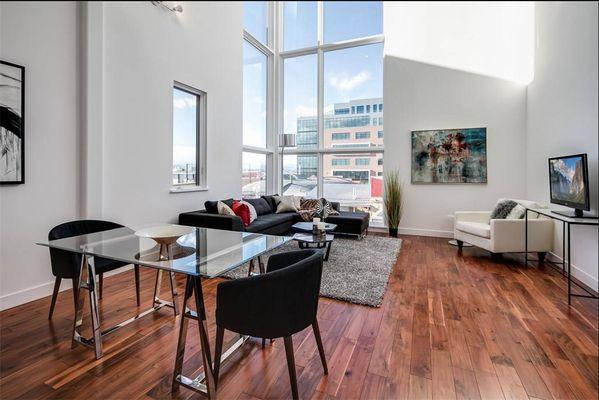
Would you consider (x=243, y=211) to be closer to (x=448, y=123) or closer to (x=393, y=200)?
(x=393, y=200)

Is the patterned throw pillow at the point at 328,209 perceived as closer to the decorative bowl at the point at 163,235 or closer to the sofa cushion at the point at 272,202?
the sofa cushion at the point at 272,202

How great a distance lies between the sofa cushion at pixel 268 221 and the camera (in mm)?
3947

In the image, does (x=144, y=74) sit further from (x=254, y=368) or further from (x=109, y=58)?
(x=254, y=368)

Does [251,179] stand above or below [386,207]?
above

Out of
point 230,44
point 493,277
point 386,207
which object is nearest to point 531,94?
point 386,207

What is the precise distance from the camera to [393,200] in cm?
524

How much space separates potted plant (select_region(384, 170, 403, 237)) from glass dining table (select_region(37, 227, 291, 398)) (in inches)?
146

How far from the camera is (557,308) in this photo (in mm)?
2350

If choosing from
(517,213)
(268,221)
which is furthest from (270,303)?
(517,213)

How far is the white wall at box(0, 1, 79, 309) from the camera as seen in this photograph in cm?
221

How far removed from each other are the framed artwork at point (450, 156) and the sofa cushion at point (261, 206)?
2.58 m

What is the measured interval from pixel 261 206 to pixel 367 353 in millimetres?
3450

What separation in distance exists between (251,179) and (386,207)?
254 cm

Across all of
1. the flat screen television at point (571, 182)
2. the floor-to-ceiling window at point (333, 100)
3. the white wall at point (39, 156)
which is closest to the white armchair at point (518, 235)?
the flat screen television at point (571, 182)
